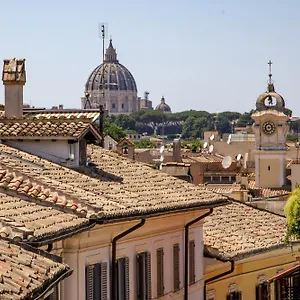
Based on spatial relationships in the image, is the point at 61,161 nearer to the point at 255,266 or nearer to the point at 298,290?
the point at 298,290

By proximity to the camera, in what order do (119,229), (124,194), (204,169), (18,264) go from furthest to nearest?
(204,169)
(124,194)
(119,229)
(18,264)

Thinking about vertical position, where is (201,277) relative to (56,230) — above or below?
below

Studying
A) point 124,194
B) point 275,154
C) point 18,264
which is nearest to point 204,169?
point 275,154

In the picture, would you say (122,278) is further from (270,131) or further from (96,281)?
(270,131)

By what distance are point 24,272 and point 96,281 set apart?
17.3ft

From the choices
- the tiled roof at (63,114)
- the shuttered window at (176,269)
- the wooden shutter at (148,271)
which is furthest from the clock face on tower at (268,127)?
the wooden shutter at (148,271)

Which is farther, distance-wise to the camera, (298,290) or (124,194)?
(298,290)

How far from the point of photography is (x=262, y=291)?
2489 centimetres

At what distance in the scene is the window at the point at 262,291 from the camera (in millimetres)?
24700

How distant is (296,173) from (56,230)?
79.6 m

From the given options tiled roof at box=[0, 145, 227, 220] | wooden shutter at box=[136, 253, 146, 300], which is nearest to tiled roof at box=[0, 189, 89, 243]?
tiled roof at box=[0, 145, 227, 220]

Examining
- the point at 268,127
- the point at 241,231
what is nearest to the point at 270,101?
the point at 268,127

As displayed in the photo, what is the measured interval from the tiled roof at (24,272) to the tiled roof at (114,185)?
355cm

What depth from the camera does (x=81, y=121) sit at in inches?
750
